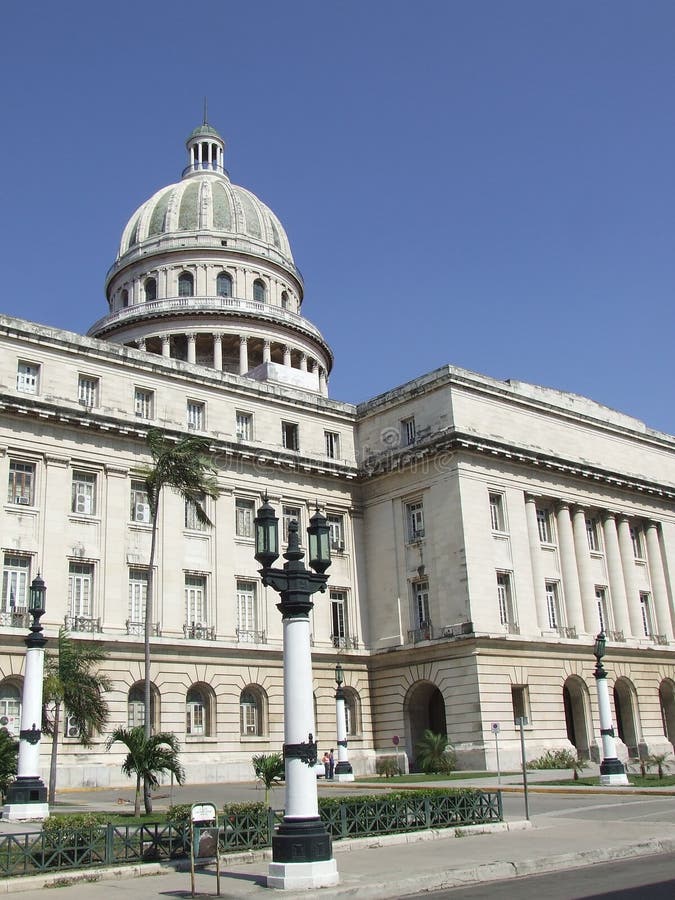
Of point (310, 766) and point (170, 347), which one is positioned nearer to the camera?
point (310, 766)

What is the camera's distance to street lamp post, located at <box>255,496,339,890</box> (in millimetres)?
15555

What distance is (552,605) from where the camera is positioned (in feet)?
169

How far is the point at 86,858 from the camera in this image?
17.7m

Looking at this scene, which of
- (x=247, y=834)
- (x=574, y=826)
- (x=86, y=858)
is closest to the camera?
(x=86, y=858)

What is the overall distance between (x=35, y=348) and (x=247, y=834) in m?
29.0

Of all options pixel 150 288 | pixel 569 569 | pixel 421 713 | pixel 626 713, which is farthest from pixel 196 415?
pixel 150 288

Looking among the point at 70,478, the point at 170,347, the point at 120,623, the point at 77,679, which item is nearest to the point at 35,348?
the point at 70,478

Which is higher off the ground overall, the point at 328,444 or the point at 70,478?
the point at 328,444

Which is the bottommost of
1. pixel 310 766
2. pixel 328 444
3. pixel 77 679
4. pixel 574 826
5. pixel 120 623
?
pixel 574 826

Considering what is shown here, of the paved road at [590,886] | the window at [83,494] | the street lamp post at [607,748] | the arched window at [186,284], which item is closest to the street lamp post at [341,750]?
the street lamp post at [607,748]

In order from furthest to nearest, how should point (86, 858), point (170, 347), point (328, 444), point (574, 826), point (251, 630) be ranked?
point (170, 347) → point (328, 444) → point (251, 630) → point (574, 826) → point (86, 858)

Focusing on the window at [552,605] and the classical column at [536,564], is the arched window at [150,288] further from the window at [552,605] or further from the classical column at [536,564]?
the window at [552,605]

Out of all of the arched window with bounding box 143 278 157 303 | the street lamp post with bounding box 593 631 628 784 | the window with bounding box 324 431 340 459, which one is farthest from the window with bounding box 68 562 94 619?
the arched window with bounding box 143 278 157 303

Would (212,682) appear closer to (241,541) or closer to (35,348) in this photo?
(241,541)
